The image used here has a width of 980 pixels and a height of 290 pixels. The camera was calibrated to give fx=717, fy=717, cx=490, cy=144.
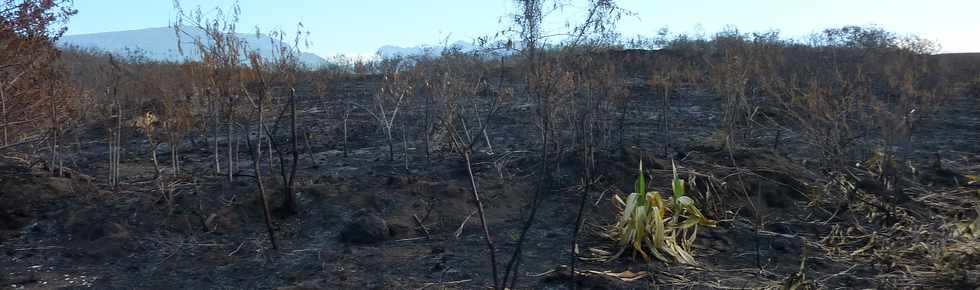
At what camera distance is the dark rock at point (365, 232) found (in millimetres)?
4574

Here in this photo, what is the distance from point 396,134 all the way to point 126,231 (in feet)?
12.0

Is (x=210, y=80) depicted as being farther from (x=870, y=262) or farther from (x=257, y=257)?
(x=870, y=262)

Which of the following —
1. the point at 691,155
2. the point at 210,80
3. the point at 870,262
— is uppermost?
the point at 210,80

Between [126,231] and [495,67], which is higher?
[495,67]

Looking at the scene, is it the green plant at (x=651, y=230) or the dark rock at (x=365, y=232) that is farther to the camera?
the dark rock at (x=365, y=232)

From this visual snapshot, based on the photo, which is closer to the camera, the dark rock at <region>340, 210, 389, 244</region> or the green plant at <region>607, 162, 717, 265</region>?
the green plant at <region>607, 162, 717, 265</region>

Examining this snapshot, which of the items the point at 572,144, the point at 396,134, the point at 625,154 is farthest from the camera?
the point at 396,134

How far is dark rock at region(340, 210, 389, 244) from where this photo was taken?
457 centimetres

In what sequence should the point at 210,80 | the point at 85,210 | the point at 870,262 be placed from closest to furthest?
the point at 870,262 → the point at 210,80 → the point at 85,210

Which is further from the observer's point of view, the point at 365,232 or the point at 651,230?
the point at 365,232

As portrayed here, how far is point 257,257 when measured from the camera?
4379 millimetres

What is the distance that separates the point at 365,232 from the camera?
4.58m

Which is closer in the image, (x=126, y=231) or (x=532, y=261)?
(x=532, y=261)

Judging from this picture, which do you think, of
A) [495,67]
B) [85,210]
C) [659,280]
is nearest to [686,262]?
[659,280]
